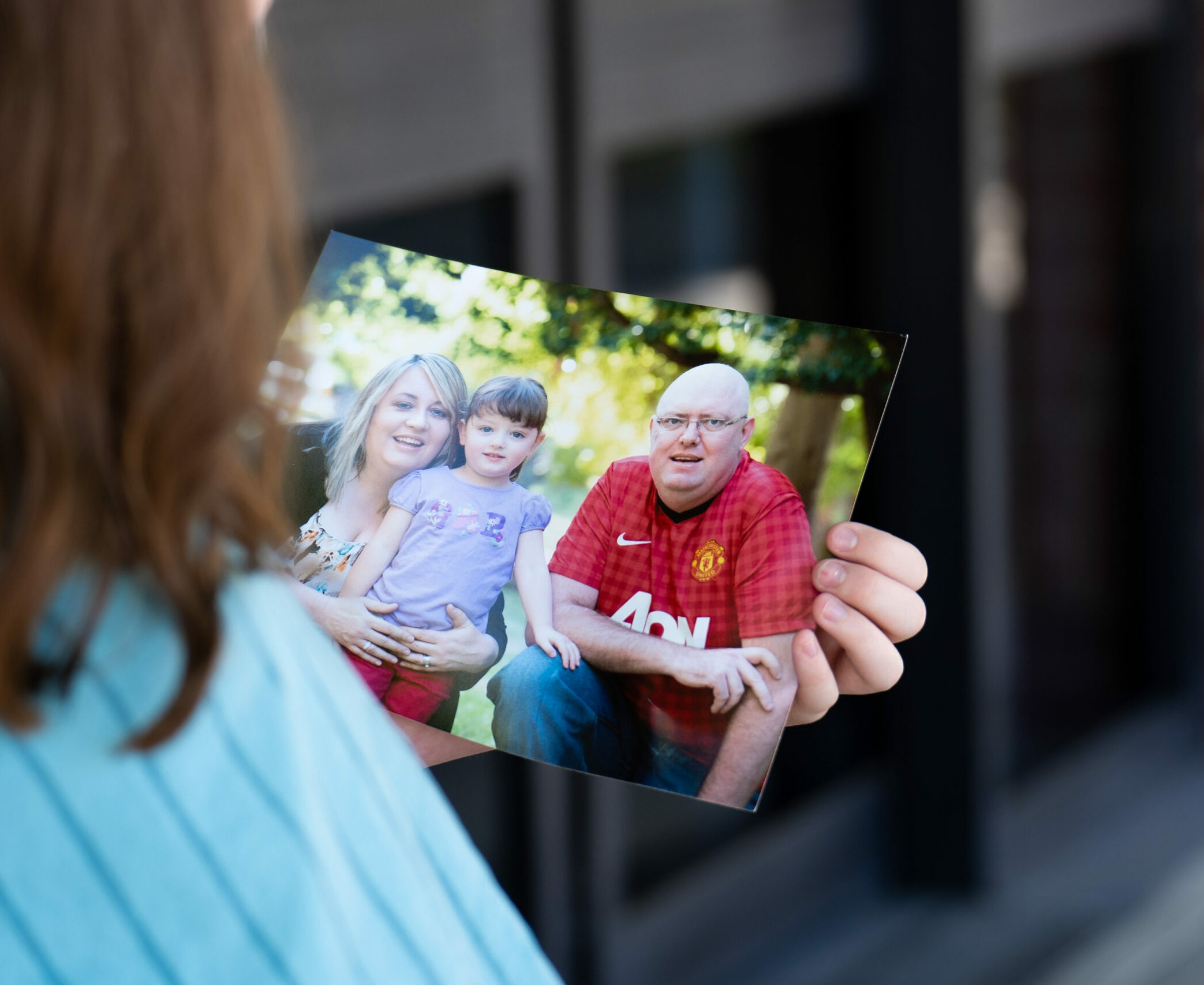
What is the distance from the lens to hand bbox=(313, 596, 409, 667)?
22.3 inches

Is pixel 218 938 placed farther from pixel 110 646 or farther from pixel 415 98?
pixel 415 98

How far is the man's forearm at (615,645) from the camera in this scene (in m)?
0.58

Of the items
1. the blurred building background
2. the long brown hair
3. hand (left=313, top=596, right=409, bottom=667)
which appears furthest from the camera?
the blurred building background

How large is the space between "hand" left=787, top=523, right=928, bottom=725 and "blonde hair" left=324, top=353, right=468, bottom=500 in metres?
0.20

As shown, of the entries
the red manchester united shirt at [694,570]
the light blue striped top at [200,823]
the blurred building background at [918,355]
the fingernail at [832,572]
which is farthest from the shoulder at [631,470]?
the blurred building background at [918,355]

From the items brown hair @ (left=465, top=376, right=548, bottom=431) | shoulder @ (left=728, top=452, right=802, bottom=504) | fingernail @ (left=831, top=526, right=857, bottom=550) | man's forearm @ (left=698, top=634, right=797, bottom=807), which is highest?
brown hair @ (left=465, top=376, right=548, bottom=431)

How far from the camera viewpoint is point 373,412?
583 mm

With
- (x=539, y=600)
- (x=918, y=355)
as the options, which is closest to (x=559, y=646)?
(x=539, y=600)

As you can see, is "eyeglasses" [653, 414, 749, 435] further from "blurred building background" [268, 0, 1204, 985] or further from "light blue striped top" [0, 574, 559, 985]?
"blurred building background" [268, 0, 1204, 985]

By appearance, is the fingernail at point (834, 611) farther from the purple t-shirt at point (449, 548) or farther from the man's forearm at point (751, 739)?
the purple t-shirt at point (449, 548)

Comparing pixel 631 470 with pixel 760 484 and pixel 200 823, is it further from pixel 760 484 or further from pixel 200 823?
pixel 200 823

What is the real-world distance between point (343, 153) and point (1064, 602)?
101 inches

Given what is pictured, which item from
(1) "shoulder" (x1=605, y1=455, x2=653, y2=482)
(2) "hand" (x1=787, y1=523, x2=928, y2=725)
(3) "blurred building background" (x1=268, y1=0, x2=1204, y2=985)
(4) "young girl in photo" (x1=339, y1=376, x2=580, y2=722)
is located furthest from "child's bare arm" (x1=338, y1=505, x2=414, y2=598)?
(3) "blurred building background" (x1=268, y1=0, x2=1204, y2=985)

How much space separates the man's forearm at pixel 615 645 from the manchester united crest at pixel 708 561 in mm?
38
